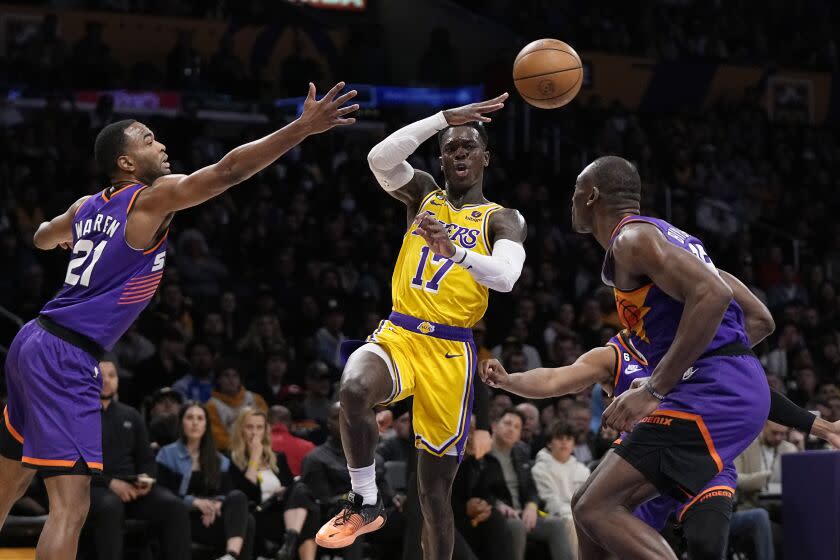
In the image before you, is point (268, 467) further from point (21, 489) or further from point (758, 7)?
point (758, 7)

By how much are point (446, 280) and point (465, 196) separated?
58 centimetres

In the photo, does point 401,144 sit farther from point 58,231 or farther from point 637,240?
point 637,240

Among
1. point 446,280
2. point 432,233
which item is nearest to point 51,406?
point 432,233

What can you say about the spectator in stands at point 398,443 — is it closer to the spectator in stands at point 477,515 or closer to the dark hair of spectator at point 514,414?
the spectator in stands at point 477,515

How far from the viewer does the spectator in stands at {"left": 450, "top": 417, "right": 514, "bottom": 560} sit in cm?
976

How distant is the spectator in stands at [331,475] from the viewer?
9.55 metres

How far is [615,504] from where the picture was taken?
16.0 ft

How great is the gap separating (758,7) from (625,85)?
4.72 meters

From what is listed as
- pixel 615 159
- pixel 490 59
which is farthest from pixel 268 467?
pixel 490 59

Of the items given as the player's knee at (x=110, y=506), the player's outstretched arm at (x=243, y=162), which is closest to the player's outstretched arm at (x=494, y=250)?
the player's outstretched arm at (x=243, y=162)

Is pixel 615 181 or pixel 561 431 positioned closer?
pixel 615 181

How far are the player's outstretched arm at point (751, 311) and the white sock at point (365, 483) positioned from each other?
7.01 ft

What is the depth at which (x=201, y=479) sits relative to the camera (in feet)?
31.3

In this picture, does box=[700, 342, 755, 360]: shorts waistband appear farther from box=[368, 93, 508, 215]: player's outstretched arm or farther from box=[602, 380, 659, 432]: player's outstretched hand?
box=[368, 93, 508, 215]: player's outstretched arm
